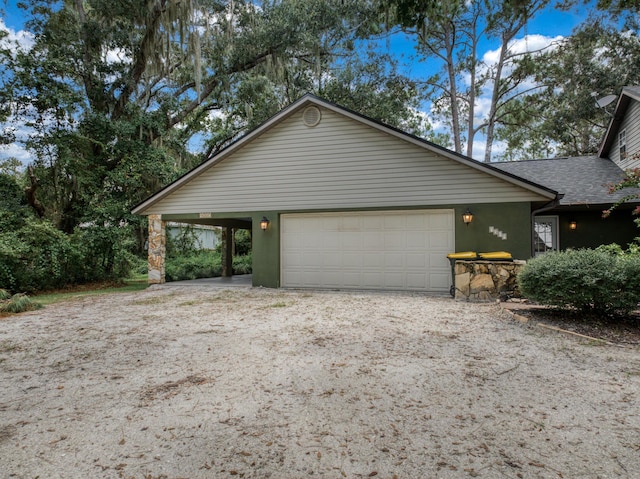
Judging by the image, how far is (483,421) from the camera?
2.42 m

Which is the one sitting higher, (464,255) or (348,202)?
(348,202)

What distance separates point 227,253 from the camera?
46.5 ft

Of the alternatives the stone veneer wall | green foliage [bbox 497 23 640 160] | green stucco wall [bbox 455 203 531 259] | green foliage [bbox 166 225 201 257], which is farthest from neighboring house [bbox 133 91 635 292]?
green foliage [bbox 497 23 640 160]

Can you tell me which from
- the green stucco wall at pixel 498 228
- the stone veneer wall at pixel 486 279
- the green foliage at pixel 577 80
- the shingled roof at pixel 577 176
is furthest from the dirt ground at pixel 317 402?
the green foliage at pixel 577 80

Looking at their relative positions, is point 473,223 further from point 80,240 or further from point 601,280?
point 80,240

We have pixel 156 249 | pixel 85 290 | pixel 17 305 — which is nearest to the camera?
pixel 17 305

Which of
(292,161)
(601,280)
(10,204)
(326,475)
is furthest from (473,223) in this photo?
(10,204)

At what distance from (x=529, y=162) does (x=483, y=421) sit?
13.3 meters

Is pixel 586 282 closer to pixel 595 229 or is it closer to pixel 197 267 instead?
pixel 595 229

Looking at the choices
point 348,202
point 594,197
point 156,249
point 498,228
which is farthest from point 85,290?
point 594,197

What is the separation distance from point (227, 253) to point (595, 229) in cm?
1230

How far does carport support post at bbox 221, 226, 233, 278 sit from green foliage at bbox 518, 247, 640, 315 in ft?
35.6

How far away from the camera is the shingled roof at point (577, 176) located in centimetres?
959

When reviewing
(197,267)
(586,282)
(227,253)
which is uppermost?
(227,253)
